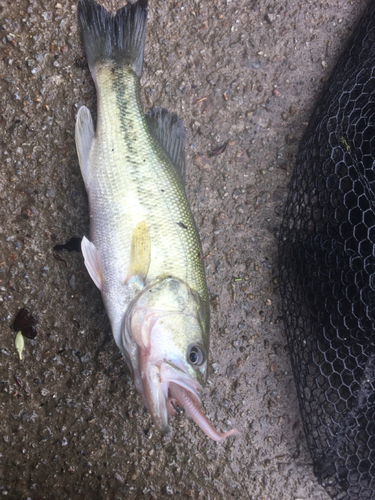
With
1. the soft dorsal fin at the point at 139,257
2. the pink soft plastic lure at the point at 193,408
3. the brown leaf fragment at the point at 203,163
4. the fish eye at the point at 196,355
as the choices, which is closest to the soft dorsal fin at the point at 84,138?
the soft dorsal fin at the point at 139,257

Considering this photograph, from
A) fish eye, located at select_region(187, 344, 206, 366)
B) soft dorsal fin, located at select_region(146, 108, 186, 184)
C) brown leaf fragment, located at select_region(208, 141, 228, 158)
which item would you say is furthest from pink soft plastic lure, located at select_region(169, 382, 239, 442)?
brown leaf fragment, located at select_region(208, 141, 228, 158)

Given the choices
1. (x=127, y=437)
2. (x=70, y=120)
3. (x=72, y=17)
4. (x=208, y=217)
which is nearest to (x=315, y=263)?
(x=208, y=217)

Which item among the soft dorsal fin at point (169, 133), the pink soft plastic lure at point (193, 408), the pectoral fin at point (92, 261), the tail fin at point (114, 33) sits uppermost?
the tail fin at point (114, 33)

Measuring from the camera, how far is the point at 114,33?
282cm

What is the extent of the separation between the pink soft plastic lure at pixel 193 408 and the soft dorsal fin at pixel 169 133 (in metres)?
1.40

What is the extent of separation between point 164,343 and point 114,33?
2.25m

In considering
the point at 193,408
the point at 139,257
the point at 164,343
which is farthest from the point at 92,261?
the point at 193,408

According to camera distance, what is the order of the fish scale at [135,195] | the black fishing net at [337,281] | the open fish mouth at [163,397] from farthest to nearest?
the black fishing net at [337,281]
the fish scale at [135,195]
the open fish mouth at [163,397]

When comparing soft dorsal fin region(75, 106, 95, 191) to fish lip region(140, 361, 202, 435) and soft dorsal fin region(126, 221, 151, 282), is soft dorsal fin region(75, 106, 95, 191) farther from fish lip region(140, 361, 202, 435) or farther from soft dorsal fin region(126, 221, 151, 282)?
fish lip region(140, 361, 202, 435)

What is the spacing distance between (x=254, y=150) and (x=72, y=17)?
5.68 ft

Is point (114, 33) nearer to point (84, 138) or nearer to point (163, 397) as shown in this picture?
point (84, 138)

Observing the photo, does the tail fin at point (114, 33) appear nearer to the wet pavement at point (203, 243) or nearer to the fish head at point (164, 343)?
the wet pavement at point (203, 243)

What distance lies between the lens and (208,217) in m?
3.03

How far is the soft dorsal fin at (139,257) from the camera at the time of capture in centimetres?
235
